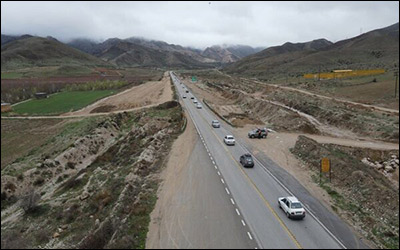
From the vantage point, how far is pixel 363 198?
29938 mm

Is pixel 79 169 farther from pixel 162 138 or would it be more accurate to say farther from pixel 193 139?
pixel 193 139

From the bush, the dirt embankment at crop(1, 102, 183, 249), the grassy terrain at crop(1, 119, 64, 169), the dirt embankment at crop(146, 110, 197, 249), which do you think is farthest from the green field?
the bush

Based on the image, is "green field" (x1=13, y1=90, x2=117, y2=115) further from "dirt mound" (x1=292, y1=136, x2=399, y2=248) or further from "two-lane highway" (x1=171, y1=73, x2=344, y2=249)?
"dirt mound" (x1=292, y1=136, x2=399, y2=248)

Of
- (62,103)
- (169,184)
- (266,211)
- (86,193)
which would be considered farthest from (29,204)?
(62,103)

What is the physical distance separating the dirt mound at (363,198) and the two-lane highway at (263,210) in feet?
12.5

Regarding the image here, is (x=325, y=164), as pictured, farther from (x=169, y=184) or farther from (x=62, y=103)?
(x=62, y=103)

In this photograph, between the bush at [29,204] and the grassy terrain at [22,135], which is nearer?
the bush at [29,204]

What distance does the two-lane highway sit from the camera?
872 inches

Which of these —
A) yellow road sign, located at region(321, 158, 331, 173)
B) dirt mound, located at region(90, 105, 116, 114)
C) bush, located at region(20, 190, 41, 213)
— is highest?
dirt mound, located at region(90, 105, 116, 114)

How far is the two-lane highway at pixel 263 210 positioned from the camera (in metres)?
22.1

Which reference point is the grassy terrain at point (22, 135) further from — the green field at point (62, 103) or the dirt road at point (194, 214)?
the dirt road at point (194, 214)

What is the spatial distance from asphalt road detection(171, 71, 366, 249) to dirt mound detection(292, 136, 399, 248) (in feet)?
6.84

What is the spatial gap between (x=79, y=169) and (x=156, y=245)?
26.1m

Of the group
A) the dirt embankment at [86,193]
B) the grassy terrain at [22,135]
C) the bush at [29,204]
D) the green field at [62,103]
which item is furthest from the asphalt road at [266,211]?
the green field at [62,103]
